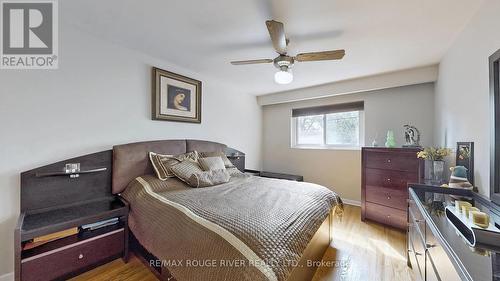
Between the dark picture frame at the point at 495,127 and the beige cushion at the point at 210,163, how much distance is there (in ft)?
7.78

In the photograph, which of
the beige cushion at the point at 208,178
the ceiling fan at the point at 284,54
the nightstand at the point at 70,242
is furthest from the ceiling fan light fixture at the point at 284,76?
the nightstand at the point at 70,242

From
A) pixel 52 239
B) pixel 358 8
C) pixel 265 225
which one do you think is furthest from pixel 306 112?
pixel 52 239

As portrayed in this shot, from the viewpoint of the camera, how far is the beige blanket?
40.6 inches

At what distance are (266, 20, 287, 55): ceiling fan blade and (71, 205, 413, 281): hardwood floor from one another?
6.83 ft

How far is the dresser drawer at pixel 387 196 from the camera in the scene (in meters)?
2.61

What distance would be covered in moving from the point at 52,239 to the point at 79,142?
871 mm

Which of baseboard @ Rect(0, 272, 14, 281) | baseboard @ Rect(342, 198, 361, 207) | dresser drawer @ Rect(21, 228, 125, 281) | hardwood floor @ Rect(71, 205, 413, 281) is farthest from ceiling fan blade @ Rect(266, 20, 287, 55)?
baseboard @ Rect(342, 198, 361, 207)

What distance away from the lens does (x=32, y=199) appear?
5.49 ft

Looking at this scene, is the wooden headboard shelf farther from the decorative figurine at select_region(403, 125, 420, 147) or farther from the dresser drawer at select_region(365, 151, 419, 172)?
the decorative figurine at select_region(403, 125, 420, 147)

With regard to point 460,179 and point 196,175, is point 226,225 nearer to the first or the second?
point 196,175

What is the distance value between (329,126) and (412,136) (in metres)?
1.30

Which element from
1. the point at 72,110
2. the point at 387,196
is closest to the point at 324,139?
the point at 387,196

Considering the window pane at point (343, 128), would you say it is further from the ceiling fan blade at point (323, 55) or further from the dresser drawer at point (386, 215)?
the ceiling fan blade at point (323, 55)

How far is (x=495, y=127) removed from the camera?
1263mm
